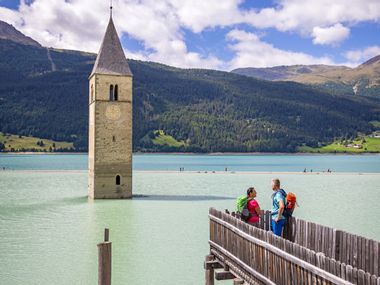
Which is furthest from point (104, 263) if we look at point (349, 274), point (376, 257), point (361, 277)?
point (361, 277)

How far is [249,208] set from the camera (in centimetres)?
1578

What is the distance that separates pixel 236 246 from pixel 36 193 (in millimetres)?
48452

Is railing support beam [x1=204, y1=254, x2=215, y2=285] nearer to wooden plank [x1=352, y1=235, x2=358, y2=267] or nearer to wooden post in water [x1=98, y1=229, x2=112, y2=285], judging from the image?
wooden post in water [x1=98, y1=229, x2=112, y2=285]

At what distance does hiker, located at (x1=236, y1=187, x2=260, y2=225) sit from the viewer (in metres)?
15.7

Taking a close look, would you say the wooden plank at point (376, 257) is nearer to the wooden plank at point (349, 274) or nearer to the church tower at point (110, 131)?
the wooden plank at point (349, 274)

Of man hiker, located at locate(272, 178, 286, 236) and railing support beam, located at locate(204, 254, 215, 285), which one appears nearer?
man hiker, located at locate(272, 178, 286, 236)

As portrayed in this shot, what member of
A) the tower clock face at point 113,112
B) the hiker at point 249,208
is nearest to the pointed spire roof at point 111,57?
the tower clock face at point 113,112

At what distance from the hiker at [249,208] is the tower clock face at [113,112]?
3713cm

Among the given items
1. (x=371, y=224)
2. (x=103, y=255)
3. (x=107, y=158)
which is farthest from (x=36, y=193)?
(x=103, y=255)

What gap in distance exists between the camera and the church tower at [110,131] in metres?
50.9

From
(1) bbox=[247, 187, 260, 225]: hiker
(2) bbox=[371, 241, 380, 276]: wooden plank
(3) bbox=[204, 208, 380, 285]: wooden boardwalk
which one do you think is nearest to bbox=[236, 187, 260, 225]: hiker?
(1) bbox=[247, 187, 260, 225]: hiker

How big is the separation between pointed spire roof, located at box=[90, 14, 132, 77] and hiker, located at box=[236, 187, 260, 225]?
3818 centimetres

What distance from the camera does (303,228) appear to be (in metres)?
14.1

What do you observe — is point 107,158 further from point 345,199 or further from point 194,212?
point 345,199
